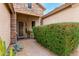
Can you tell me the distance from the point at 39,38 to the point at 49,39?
20cm

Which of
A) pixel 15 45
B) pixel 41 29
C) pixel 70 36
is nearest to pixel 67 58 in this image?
pixel 70 36

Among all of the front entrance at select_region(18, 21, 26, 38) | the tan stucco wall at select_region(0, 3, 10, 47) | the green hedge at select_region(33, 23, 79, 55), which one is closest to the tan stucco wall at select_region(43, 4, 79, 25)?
the green hedge at select_region(33, 23, 79, 55)

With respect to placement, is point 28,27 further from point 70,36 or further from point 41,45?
point 70,36

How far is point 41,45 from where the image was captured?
12.1ft

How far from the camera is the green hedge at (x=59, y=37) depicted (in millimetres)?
3494

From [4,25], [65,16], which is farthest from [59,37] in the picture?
[4,25]

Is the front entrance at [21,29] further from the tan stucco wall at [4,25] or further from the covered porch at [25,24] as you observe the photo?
the tan stucco wall at [4,25]

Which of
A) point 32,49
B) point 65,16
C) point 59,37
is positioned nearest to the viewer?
point 65,16

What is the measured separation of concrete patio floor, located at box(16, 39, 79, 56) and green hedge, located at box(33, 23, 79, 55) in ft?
0.35

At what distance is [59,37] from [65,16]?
0.46 m

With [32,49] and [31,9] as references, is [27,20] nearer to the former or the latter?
[31,9]

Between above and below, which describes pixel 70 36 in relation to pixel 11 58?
above

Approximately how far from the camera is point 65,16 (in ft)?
11.1

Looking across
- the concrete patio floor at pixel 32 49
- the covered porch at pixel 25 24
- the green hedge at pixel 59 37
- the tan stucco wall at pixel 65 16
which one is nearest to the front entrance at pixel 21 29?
the covered porch at pixel 25 24
